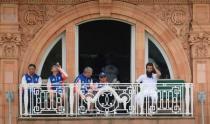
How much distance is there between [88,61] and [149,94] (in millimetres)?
2303

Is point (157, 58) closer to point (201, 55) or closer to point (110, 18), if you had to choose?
point (201, 55)

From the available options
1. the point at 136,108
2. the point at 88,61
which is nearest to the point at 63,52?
the point at 88,61

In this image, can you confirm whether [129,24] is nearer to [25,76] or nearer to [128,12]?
[128,12]

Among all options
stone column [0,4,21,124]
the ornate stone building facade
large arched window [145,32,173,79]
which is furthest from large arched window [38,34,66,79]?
large arched window [145,32,173,79]

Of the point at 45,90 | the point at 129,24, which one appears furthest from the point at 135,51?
the point at 45,90

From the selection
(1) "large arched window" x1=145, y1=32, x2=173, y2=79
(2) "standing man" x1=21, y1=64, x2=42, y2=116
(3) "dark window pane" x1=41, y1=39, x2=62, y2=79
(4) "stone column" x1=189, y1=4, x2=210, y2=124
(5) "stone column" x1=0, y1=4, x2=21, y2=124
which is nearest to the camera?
(2) "standing man" x1=21, y1=64, x2=42, y2=116

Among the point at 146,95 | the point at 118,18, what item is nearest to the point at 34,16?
the point at 118,18

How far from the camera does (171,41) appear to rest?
28891 mm

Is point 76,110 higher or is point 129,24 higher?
point 129,24

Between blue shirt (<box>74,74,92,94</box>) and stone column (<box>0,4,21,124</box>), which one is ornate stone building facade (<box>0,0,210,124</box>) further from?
blue shirt (<box>74,74,92,94</box>)

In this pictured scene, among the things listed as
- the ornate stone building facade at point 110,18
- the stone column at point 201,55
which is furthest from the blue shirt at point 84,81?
the stone column at point 201,55

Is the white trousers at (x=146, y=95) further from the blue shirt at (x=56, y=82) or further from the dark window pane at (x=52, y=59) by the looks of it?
the dark window pane at (x=52, y=59)

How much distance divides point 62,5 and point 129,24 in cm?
187

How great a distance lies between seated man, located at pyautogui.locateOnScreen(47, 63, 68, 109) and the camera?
27766 millimetres
